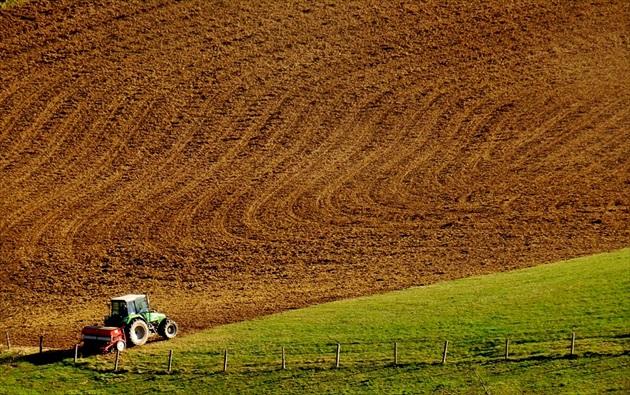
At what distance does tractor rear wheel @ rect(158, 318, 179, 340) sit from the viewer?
134 ft

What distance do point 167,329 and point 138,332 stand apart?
56.5 inches

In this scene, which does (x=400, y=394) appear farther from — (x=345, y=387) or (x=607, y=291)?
(x=607, y=291)

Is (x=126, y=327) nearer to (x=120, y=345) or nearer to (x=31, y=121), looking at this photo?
(x=120, y=345)

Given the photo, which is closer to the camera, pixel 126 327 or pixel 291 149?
pixel 126 327

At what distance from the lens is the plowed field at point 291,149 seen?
50.4 meters

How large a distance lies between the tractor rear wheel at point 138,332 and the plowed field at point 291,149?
3534 millimetres

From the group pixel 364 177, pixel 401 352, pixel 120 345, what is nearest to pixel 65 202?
pixel 364 177

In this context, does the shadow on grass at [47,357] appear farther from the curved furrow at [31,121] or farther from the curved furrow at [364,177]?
the curved furrow at [31,121]

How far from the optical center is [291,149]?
64688 millimetres

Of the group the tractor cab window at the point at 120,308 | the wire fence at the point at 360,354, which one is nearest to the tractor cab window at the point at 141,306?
the tractor cab window at the point at 120,308

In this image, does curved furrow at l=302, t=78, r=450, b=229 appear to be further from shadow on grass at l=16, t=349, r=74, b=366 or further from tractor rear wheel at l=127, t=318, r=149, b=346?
shadow on grass at l=16, t=349, r=74, b=366

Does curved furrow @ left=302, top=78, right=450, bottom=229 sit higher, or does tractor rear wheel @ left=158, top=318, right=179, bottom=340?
curved furrow @ left=302, top=78, right=450, bottom=229

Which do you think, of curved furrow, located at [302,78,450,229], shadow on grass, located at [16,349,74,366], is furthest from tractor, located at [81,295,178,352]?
curved furrow, located at [302,78,450,229]

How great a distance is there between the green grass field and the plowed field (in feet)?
10.3
